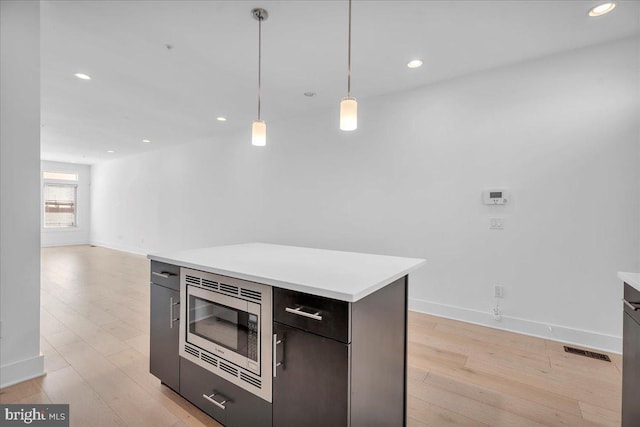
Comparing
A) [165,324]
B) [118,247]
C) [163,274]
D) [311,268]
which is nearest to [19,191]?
[163,274]

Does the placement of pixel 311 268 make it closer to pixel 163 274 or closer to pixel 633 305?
pixel 163 274

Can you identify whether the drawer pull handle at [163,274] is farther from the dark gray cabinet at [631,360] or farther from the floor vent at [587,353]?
the floor vent at [587,353]

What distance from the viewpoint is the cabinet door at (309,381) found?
117 cm

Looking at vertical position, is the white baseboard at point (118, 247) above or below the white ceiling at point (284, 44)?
below

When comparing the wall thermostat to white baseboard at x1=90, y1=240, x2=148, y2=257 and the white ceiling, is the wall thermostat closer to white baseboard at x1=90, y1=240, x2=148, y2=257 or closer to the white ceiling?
the white ceiling

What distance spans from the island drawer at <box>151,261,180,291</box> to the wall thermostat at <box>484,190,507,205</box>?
2946 mm

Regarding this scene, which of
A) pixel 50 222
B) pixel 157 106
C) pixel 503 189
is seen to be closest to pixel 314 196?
pixel 503 189

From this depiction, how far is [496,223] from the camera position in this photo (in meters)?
3.04

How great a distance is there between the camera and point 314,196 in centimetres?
432

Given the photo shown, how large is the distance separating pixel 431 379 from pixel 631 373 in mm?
1134

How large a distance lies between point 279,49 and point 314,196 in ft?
6.76

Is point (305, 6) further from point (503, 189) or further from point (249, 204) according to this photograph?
point (249, 204)

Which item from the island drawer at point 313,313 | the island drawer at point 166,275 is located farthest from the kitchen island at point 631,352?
the island drawer at point 166,275

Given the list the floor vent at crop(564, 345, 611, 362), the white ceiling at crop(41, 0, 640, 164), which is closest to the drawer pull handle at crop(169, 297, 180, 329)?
the white ceiling at crop(41, 0, 640, 164)
